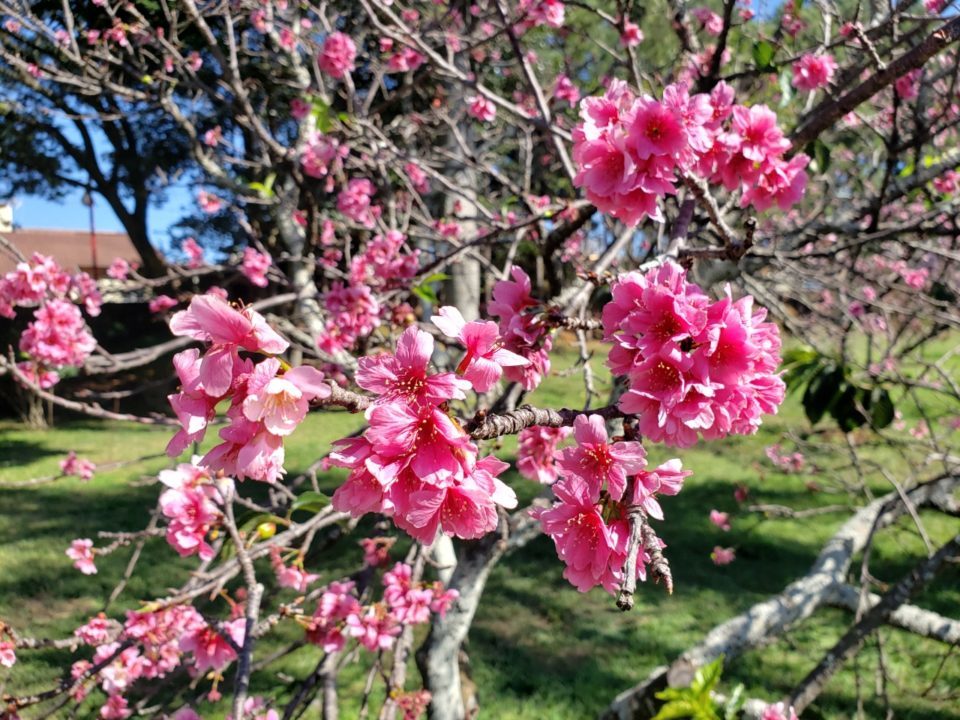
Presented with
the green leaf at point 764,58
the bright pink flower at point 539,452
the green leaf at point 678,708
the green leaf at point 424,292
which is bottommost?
the green leaf at point 678,708

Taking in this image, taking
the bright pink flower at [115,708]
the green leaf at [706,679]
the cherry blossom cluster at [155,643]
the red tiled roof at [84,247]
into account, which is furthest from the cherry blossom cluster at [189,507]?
the red tiled roof at [84,247]

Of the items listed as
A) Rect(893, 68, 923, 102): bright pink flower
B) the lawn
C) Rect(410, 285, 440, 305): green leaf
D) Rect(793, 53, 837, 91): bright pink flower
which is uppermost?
Rect(893, 68, 923, 102): bright pink flower

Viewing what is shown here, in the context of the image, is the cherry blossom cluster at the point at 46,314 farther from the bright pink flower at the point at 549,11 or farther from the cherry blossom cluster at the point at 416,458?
the cherry blossom cluster at the point at 416,458

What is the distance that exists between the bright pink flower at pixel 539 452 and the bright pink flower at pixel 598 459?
682 mm

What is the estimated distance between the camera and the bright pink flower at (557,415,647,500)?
76cm

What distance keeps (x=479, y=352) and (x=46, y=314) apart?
3.37 metres

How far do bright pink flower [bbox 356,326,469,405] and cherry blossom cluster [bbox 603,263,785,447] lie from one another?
9.5 inches

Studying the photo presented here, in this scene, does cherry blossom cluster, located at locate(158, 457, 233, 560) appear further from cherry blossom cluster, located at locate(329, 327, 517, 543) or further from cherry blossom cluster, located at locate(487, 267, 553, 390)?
cherry blossom cluster, located at locate(329, 327, 517, 543)

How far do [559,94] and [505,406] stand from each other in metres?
2.95

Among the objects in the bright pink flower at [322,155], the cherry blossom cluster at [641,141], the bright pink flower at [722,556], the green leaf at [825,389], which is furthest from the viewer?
the bright pink flower at [722,556]

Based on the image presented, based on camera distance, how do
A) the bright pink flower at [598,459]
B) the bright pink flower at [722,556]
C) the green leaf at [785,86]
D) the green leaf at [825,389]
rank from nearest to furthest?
the bright pink flower at [598,459] → the green leaf at [785,86] → the green leaf at [825,389] → the bright pink flower at [722,556]

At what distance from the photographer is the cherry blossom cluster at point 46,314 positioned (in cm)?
304

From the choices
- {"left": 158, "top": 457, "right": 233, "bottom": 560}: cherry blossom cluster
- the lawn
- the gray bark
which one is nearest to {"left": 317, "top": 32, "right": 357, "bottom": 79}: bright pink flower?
the lawn

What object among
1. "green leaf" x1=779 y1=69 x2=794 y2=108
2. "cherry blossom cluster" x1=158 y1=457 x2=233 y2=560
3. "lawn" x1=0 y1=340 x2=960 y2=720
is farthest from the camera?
"lawn" x1=0 y1=340 x2=960 y2=720
